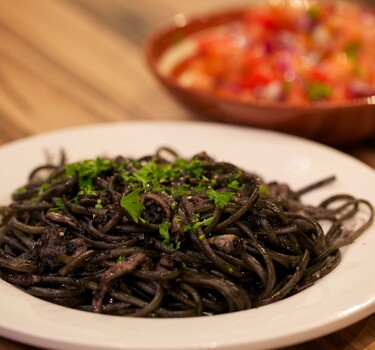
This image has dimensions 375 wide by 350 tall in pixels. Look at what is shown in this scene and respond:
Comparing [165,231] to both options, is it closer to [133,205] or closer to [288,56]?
[133,205]

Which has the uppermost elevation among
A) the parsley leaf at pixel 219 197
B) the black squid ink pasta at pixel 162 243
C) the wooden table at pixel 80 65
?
the parsley leaf at pixel 219 197

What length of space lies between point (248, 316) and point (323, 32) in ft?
10.6

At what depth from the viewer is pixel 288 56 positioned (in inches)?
188

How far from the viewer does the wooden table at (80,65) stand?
4773mm

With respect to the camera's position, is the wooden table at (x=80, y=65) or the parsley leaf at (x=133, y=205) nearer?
the parsley leaf at (x=133, y=205)

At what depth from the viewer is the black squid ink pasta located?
2.61m

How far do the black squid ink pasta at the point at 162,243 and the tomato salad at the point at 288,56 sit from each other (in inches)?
59.7

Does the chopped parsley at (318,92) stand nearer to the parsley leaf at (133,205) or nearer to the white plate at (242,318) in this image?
the white plate at (242,318)

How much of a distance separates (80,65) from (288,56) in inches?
70.4

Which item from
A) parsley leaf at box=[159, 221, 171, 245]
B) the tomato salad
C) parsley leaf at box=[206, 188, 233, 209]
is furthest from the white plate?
the tomato salad

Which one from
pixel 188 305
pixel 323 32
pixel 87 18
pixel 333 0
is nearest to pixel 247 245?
pixel 188 305

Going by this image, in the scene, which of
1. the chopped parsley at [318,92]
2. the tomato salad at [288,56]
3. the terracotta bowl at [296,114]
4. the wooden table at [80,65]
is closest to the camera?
the terracotta bowl at [296,114]

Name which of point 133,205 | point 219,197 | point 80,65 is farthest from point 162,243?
point 80,65

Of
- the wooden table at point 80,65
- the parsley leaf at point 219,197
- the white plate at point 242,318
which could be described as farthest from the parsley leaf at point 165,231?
the wooden table at point 80,65
